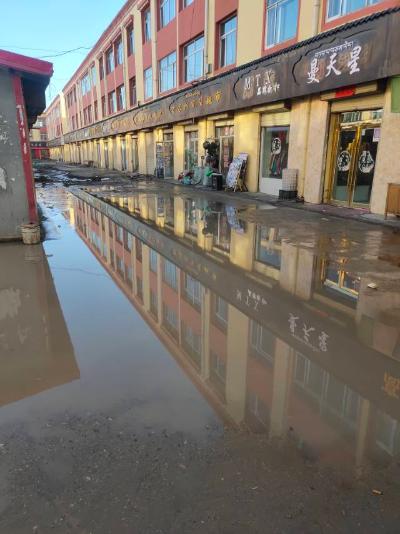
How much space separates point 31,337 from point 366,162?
10960 mm

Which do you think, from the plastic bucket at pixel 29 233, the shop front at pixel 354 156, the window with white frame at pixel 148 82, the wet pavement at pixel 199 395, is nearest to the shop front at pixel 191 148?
the window with white frame at pixel 148 82

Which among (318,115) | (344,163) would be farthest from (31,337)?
(318,115)

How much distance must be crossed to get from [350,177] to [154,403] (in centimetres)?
1137

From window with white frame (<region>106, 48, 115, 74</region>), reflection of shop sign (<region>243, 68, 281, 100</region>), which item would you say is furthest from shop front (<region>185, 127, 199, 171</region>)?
window with white frame (<region>106, 48, 115, 74</region>)

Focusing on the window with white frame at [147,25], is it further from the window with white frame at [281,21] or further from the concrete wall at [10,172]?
the concrete wall at [10,172]

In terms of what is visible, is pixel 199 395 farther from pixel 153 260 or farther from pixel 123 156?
Result: pixel 123 156

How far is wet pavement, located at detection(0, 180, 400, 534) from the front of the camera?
6.74ft

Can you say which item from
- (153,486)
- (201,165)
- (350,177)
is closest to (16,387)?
(153,486)

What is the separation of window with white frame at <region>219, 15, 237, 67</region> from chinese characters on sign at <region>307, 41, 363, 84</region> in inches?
257

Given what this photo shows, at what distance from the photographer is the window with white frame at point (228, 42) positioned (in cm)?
1738

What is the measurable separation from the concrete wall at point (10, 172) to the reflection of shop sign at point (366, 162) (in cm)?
956

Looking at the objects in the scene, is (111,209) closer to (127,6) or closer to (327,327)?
(327,327)

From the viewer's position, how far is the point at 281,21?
46.2 feet

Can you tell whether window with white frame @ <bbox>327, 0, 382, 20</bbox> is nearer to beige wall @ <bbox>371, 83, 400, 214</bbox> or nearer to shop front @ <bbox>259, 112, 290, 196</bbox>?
beige wall @ <bbox>371, 83, 400, 214</bbox>
